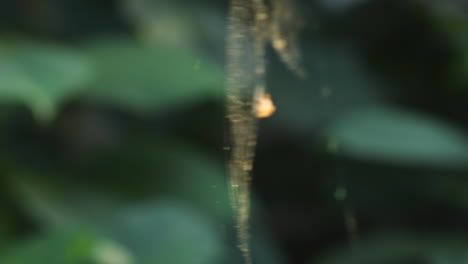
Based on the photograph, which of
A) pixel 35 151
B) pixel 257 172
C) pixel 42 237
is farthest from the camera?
pixel 257 172

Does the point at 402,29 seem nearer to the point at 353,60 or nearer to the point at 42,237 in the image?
the point at 353,60

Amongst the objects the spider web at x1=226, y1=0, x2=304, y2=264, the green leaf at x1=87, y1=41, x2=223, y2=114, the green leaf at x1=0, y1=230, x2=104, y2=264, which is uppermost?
the green leaf at x1=87, y1=41, x2=223, y2=114

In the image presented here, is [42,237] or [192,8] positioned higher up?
[192,8]

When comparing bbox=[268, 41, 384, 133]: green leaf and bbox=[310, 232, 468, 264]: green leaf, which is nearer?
bbox=[310, 232, 468, 264]: green leaf

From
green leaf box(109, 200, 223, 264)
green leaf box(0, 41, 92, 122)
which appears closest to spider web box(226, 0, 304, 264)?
green leaf box(109, 200, 223, 264)

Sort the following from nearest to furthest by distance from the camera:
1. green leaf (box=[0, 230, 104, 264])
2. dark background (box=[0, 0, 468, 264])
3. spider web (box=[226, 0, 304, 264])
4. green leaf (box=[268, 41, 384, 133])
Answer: spider web (box=[226, 0, 304, 264]) < green leaf (box=[0, 230, 104, 264]) < dark background (box=[0, 0, 468, 264]) < green leaf (box=[268, 41, 384, 133])

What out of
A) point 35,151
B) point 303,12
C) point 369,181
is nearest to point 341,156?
point 369,181

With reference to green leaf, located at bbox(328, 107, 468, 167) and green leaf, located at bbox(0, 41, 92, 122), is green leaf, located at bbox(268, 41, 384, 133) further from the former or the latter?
green leaf, located at bbox(0, 41, 92, 122)
